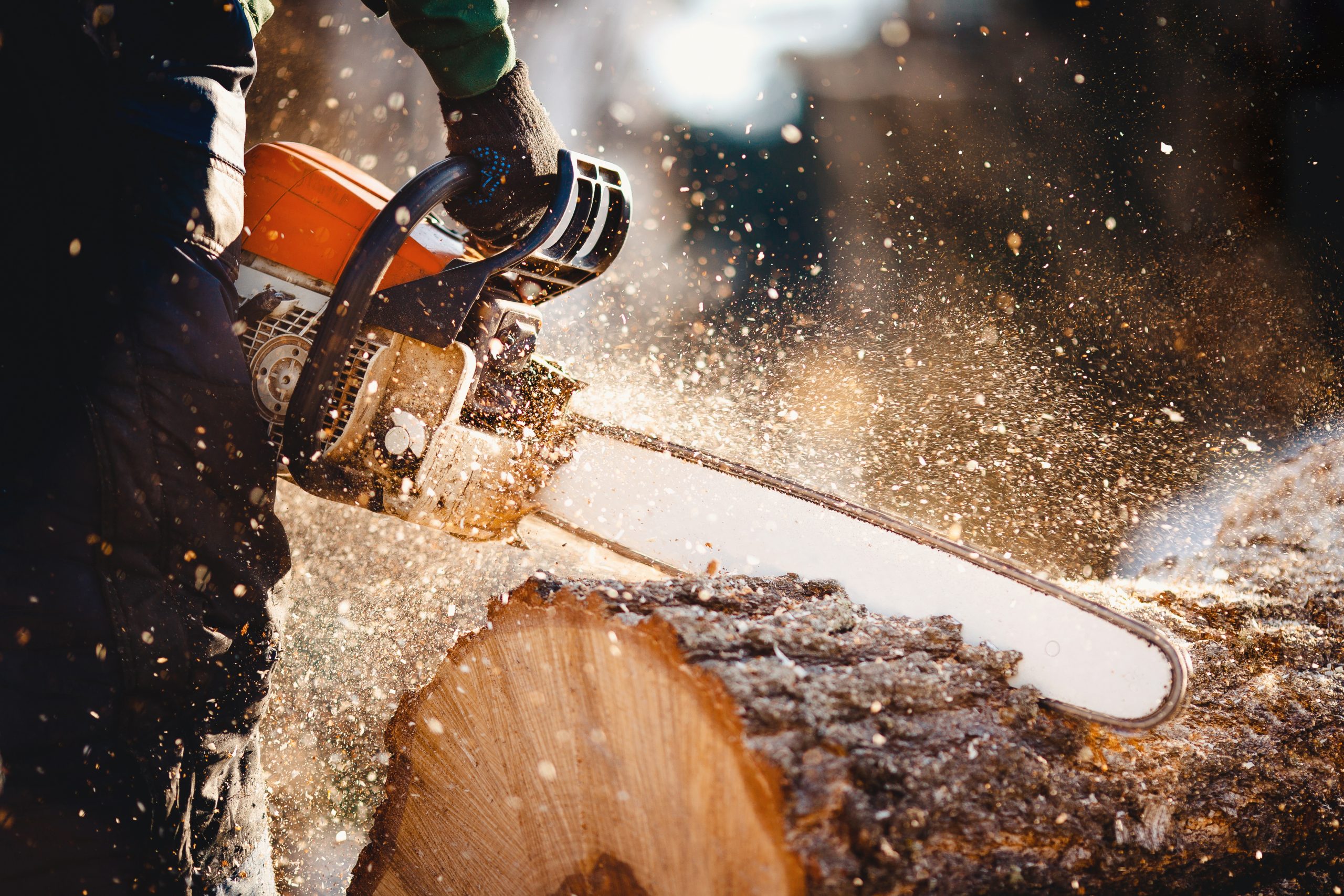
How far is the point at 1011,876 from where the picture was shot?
2.68 feet

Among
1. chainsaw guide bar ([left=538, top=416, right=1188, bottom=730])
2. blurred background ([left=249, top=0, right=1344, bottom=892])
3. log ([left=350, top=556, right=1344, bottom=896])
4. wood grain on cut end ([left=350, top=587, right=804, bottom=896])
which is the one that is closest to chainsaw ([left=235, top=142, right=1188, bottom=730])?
chainsaw guide bar ([left=538, top=416, right=1188, bottom=730])

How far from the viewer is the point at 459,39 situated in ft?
3.90

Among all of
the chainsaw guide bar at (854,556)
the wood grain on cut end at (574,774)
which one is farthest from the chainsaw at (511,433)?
the wood grain on cut end at (574,774)

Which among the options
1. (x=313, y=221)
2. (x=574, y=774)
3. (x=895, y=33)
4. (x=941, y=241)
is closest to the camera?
(x=574, y=774)

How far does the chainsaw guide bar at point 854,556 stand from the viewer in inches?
41.1

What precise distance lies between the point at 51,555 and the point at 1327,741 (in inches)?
92.4

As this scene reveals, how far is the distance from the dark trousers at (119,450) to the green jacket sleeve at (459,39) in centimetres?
35

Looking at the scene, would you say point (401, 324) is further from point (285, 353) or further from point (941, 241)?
point (941, 241)

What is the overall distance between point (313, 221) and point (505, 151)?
1.50 feet

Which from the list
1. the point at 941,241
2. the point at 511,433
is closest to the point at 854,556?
the point at 511,433

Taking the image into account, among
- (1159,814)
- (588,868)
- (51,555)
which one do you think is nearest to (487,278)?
(51,555)

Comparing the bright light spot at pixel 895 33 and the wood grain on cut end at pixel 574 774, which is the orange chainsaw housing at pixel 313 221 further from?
the bright light spot at pixel 895 33

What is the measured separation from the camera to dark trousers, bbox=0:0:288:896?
101 cm

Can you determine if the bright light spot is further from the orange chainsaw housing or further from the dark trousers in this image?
the dark trousers
